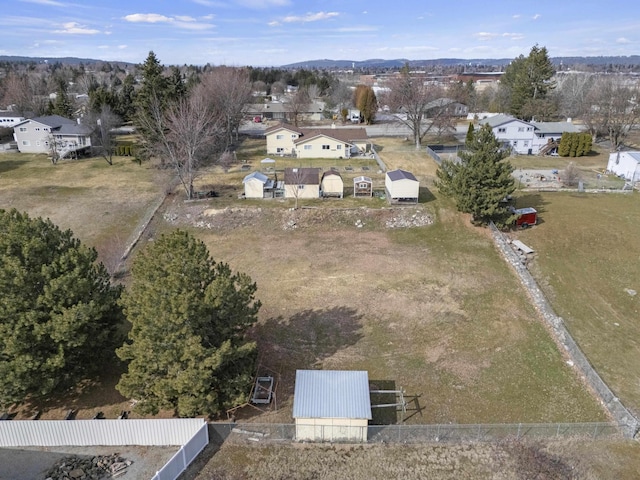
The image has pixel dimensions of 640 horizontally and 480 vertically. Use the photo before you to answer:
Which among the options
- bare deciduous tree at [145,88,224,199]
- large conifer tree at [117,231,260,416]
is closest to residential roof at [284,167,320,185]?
bare deciduous tree at [145,88,224,199]

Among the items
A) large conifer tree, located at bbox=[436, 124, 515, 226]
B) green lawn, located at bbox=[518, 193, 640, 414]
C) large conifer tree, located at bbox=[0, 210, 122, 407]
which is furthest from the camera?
large conifer tree, located at bbox=[436, 124, 515, 226]

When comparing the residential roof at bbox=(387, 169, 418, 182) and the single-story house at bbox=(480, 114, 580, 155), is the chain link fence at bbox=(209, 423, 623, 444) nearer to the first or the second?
the residential roof at bbox=(387, 169, 418, 182)

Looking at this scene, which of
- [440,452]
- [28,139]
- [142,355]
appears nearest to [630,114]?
[440,452]

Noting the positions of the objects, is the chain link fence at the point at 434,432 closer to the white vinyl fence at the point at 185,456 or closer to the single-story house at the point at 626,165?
the white vinyl fence at the point at 185,456

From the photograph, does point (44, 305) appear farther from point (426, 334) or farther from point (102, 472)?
point (426, 334)

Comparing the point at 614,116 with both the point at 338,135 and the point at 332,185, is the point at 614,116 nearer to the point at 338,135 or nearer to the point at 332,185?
the point at 338,135
